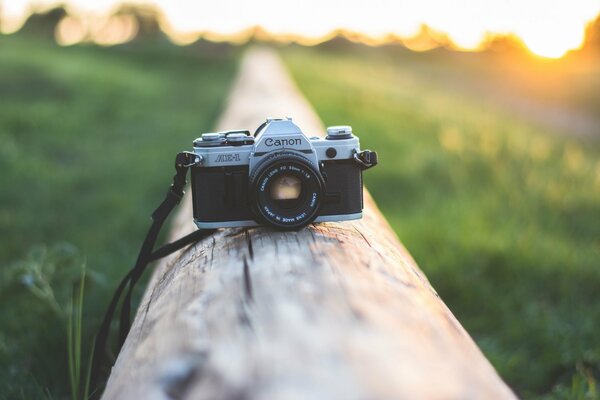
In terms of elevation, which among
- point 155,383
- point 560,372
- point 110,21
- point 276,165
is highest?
point 110,21

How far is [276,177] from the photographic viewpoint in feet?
5.46

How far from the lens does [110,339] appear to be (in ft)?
7.54

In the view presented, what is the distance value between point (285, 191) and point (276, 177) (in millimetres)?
43

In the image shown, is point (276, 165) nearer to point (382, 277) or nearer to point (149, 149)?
point (382, 277)

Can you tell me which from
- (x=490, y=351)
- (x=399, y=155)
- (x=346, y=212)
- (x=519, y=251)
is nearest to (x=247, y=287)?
(x=346, y=212)

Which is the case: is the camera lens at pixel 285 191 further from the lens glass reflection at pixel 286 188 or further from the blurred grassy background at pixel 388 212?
the blurred grassy background at pixel 388 212

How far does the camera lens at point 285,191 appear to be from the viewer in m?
1.64

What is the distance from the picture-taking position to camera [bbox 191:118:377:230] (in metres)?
1.65

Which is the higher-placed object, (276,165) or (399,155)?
(276,165)

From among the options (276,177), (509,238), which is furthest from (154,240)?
(509,238)

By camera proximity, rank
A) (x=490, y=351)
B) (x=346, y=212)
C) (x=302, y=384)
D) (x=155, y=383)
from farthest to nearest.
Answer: (x=490, y=351) < (x=346, y=212) < (x=155, y=383) < (x=302, y=384)

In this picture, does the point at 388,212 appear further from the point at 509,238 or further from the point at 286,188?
the point at 286,188

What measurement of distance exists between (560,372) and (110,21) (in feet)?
88.2

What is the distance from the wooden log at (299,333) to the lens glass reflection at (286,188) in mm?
111
